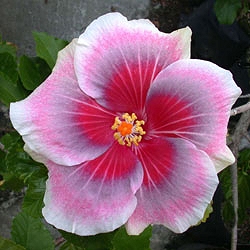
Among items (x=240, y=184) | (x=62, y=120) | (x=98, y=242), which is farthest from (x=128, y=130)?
(x=240, y=184)

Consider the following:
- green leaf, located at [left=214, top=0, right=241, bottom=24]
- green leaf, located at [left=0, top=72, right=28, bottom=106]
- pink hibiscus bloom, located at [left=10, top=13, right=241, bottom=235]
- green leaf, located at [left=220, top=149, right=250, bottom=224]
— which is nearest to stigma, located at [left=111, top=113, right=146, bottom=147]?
pink hibiscus bloom, located at [left=10, top=13, right=241, bottom=235]

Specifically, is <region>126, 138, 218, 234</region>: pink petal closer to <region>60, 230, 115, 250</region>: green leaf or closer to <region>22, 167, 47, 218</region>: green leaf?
<region>60, 230, 115, 250</region>: green leaf

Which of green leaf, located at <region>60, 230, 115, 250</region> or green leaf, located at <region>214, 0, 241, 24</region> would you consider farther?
green leaf, located at <region>214, 0, 241, 24</region>

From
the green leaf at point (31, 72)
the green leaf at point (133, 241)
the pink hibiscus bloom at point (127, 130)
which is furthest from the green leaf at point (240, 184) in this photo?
the pink hibiscus bloom at point (127, 130)

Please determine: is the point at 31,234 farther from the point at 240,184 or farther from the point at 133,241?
the point at 240,184

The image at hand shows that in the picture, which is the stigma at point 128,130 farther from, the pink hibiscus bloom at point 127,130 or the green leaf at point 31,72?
the green leaf at point 31,72

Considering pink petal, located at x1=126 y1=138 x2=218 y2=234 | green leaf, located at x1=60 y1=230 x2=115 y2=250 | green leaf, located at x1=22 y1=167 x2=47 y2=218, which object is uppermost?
pink petal, located at x1=126 y1=138 x2=218 y2=234
